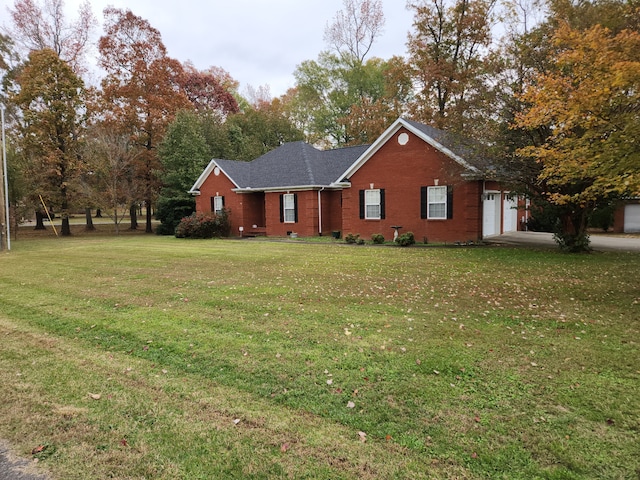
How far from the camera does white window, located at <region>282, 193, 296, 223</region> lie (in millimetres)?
23969

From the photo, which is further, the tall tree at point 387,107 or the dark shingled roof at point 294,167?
the tall tree at point 387,107

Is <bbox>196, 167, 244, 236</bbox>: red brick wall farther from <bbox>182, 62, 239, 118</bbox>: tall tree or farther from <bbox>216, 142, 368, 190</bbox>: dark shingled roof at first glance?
<bbox>182, 62, 239, 118</bbox>: tall tree

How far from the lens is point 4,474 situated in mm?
2973

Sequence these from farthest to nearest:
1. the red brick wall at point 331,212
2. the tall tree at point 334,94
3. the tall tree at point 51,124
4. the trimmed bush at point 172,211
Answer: the tall tree at point 334,94 → the trimmed bush at point 172,211 → the tall tree at point 51,124 → the red brick wall at point 331,212

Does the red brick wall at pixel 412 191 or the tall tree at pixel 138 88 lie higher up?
the tall tree at pixel 138 88

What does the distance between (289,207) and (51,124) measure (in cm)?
1825

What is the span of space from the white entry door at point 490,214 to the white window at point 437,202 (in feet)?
5.80

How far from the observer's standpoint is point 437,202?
1862 centimetres

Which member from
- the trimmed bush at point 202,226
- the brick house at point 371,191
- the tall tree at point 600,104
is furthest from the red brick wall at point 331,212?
the tall tree at point 600,104

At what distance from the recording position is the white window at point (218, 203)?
2687cm

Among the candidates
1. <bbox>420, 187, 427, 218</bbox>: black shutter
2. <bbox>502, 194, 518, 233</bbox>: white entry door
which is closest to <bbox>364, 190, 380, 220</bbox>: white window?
<bbox>420, 187, 427, 218</bbox>: black shutter

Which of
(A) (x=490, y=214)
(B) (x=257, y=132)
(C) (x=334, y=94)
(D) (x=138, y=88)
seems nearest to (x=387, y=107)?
(C) (x=334, y=94)

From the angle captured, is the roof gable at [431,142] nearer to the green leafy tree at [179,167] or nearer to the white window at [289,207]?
the white window at [289,207]

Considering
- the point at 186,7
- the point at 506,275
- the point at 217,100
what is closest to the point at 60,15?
the point at 217,100
